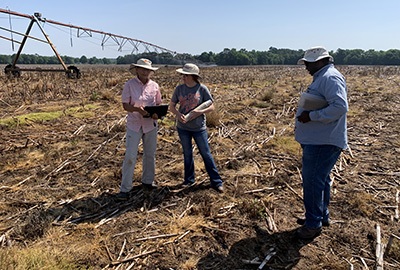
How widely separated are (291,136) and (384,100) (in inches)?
342

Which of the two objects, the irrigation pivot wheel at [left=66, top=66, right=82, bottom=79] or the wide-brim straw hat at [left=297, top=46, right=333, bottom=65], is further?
the irrigation pivot wheel at [left=66, top=66, right=82, bottom=79]

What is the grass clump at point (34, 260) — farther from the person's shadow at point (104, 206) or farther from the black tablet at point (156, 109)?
the black tablet at point (156, 109)

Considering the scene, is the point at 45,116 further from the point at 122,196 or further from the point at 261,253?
the point at 261,253

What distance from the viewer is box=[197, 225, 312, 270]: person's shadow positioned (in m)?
3.20

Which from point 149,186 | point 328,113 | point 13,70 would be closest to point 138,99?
point 149,186

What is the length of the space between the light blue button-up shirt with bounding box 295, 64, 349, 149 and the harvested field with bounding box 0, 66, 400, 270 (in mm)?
1392

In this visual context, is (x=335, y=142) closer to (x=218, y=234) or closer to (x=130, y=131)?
(x=218, y=234)

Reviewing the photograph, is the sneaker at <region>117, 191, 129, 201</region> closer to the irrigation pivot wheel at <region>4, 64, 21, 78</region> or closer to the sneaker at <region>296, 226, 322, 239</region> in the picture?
the sneaker at <region>296, 226, 322, 239</region>

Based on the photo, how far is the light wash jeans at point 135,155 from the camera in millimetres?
4438

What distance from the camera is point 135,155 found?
4535 mm

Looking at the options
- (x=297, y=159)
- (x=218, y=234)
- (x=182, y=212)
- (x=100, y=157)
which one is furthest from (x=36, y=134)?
(x=297, y=159)

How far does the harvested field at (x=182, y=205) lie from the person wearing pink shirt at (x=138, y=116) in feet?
1.95

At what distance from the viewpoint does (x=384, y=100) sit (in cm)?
1358

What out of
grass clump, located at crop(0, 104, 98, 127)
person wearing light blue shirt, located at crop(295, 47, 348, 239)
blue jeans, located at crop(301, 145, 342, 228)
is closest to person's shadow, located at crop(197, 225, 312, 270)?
blue jeans, located at crop(301, 145, 342, 228)
